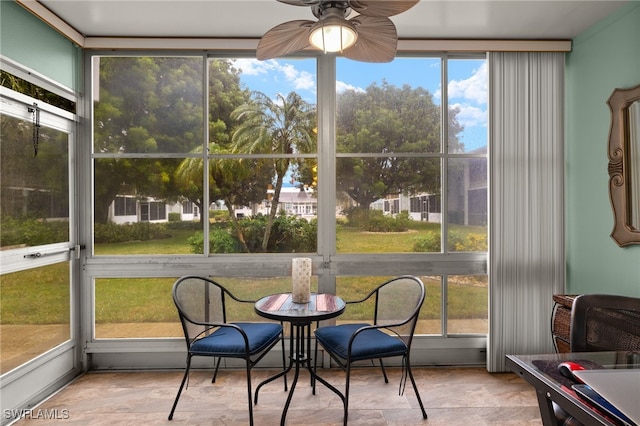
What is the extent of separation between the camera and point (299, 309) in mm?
2410

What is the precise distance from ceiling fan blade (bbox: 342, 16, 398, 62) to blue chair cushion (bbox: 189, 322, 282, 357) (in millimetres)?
1909

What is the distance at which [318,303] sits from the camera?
8.39 feet

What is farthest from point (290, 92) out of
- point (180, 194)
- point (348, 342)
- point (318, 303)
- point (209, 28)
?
point (348, 342)

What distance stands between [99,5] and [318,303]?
264cm

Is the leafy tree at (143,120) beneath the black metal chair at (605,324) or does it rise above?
above

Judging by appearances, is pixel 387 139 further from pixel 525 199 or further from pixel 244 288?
pixel 244 288

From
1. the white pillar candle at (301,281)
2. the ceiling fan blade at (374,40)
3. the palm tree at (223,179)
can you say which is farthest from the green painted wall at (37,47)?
the white pillar candle at (301,281)

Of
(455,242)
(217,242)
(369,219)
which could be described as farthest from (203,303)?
(455,242)

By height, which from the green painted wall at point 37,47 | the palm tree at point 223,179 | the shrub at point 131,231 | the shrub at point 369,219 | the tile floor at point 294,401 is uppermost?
the green painted wall at point 37,47

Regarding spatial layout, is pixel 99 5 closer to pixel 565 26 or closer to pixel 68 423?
pixel 68 423

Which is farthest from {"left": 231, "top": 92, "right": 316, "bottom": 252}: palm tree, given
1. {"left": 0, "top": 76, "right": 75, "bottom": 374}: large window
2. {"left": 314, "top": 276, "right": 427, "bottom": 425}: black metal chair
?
{"left": 0, "top": 76, "right": 75, "bottom": 374}: large window

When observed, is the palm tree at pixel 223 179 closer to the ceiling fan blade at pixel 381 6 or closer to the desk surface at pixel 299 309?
the desk surface at pixel 299 309

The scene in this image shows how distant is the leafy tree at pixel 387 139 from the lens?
3.25m

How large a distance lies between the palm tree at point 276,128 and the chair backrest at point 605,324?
2.28m
